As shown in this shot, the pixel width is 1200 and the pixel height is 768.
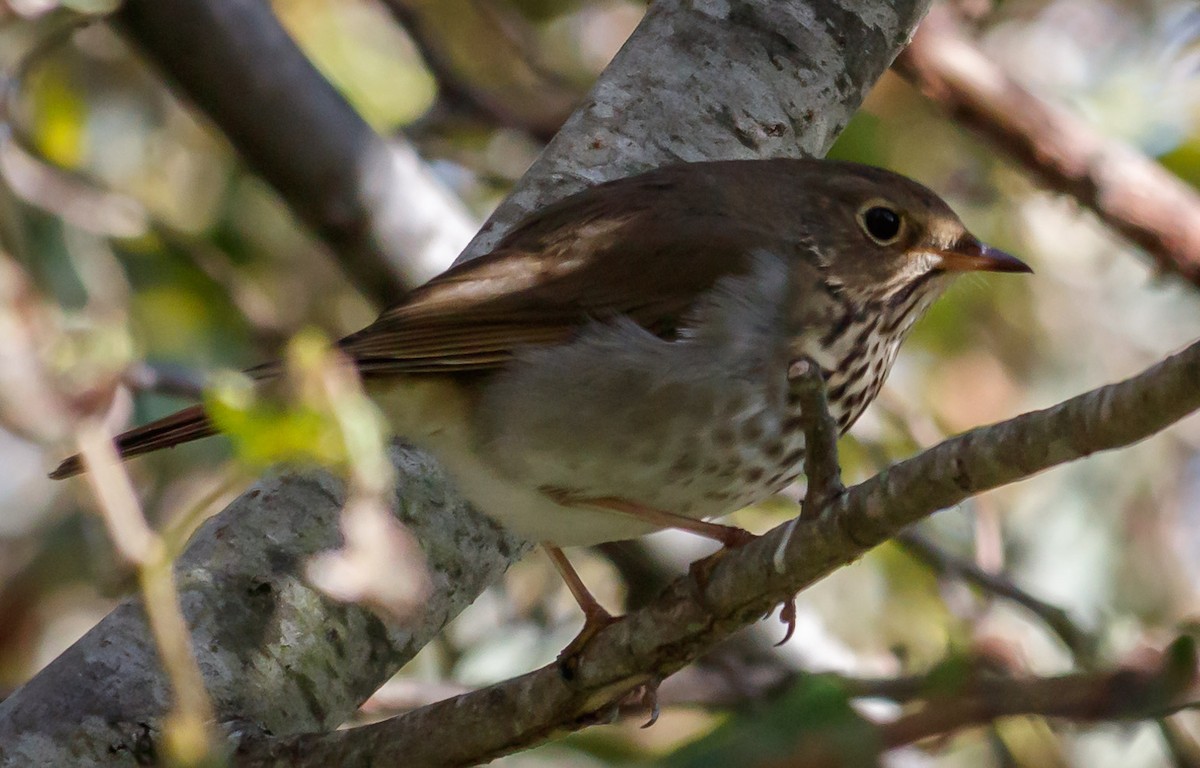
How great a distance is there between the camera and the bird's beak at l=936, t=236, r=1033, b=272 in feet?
11.7

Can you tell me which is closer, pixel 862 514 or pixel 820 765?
pixel 820 765

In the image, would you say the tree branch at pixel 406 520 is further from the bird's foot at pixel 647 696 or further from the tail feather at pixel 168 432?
the bird's foot at pixel 647 696

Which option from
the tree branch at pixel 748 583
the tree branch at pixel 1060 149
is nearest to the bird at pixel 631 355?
the tree branch at pixel 748 583

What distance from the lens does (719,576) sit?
2383mm

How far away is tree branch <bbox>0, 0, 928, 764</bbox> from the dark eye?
1.16 ft

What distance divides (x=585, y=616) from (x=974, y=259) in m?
1.21

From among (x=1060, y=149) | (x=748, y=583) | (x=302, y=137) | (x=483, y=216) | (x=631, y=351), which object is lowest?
(x=748, y=583)

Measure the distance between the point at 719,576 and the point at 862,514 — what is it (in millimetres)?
295

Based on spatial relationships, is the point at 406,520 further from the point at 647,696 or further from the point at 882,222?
the point at 882,222

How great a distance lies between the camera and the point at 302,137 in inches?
164

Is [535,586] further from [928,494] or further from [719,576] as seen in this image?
[928,494]

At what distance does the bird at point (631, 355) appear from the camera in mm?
3074

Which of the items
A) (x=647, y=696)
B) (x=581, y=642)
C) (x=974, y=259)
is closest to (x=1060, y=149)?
(x=974, y=259)

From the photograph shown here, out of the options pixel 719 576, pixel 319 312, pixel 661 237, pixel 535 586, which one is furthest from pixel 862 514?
pixel 319 312
